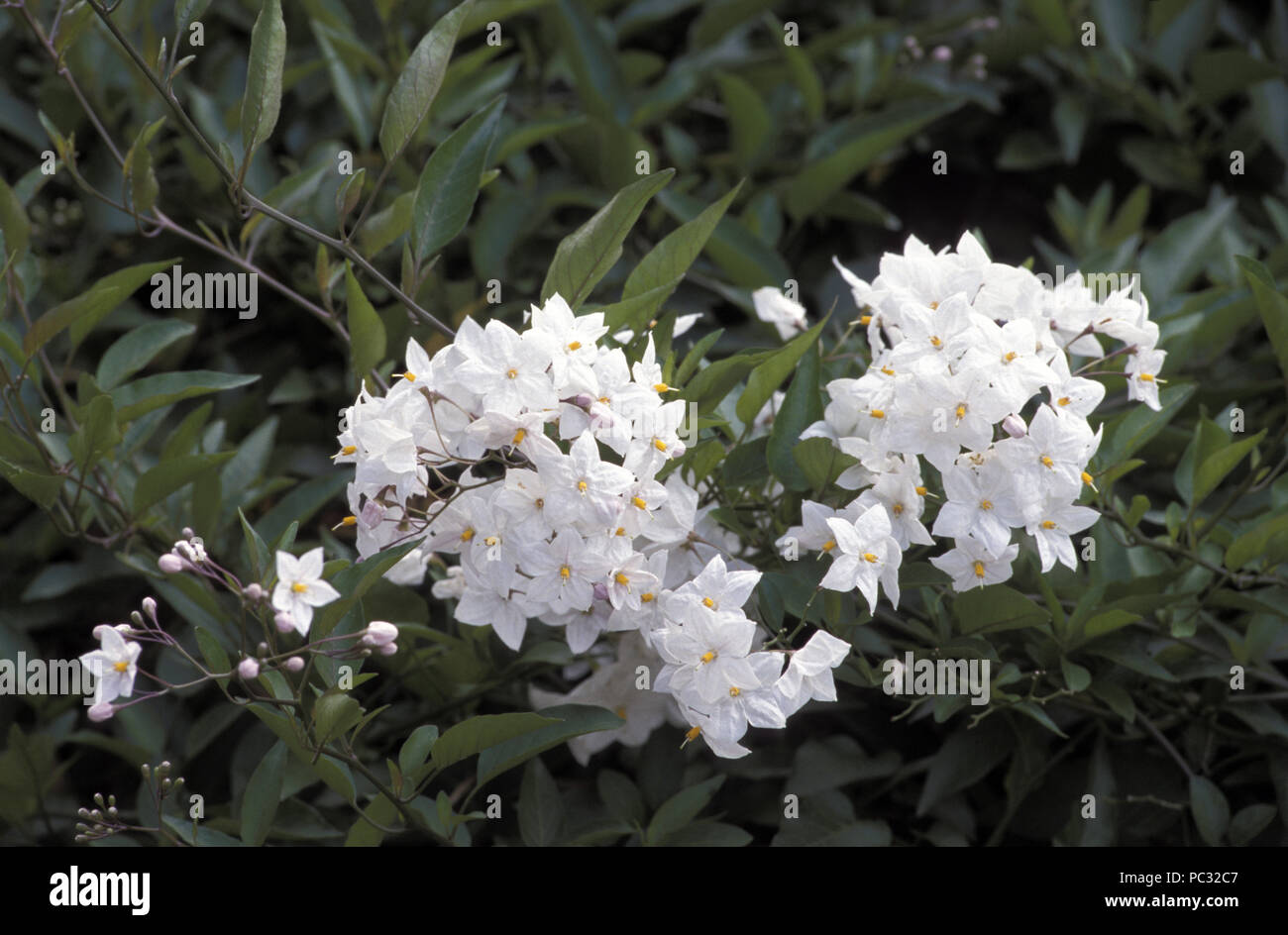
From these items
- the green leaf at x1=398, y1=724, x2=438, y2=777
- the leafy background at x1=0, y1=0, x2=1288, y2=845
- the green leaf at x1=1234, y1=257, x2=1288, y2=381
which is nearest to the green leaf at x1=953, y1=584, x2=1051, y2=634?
the leafy background at x1=0, y1=0, x2=1288, y2=845

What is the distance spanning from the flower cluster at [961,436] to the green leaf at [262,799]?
22.5 inches

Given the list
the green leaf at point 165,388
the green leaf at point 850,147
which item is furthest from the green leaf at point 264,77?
the green leaf at point 850,147

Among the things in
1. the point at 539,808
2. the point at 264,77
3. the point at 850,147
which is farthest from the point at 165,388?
Result: the point at 850,147

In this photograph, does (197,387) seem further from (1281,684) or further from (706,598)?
(1281,684)

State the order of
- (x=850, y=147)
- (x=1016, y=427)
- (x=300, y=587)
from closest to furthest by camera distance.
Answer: (x=300, y=587) → (x=1016, y=427) → (x=850, y=147)

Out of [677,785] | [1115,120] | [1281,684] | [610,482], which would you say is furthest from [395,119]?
[1115,120]

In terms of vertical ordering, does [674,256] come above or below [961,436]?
above

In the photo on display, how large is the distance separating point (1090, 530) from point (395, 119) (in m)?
0.92

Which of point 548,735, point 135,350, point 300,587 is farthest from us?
point 135,350

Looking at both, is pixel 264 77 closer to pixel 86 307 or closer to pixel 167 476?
pixel 86 307

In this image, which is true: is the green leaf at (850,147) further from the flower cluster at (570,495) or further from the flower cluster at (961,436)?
the flower cluster at (570,495)

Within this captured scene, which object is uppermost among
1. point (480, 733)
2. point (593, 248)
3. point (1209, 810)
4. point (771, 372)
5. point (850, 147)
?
point (850, 147)

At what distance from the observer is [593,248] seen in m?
1.19

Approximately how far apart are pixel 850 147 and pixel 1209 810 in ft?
3.27
